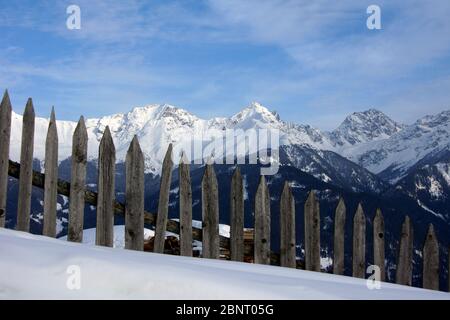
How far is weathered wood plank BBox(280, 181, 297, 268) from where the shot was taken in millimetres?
7098

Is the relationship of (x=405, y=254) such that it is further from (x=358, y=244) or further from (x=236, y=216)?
(x=236, y=216)

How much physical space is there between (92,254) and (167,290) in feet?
2.28

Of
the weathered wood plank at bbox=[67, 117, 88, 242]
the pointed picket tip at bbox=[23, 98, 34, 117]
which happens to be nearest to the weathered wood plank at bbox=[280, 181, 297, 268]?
the weathered wood plank at bbox=[67, 117, 88, 242]

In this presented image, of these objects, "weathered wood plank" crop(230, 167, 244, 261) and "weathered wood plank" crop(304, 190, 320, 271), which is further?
"weathered wood plank" crop(304, 190, 320, 271)

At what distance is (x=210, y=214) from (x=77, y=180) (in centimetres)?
150

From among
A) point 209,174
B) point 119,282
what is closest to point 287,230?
point 209,174

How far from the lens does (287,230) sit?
7.26 m

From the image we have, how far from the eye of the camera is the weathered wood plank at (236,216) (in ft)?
22.2

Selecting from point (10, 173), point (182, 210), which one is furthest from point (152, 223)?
point (10, 173)

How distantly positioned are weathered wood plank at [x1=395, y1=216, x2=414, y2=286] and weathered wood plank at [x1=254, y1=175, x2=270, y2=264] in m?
1.96

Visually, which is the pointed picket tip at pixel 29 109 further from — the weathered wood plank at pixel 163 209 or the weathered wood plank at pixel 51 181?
the weathered wood plank at pixel 163 209

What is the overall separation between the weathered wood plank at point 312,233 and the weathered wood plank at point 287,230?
0.65 feet

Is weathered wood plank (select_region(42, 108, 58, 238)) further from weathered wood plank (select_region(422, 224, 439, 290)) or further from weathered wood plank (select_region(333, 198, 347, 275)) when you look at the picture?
weathered wood plank (select_region(422, 224, 439, 290))
